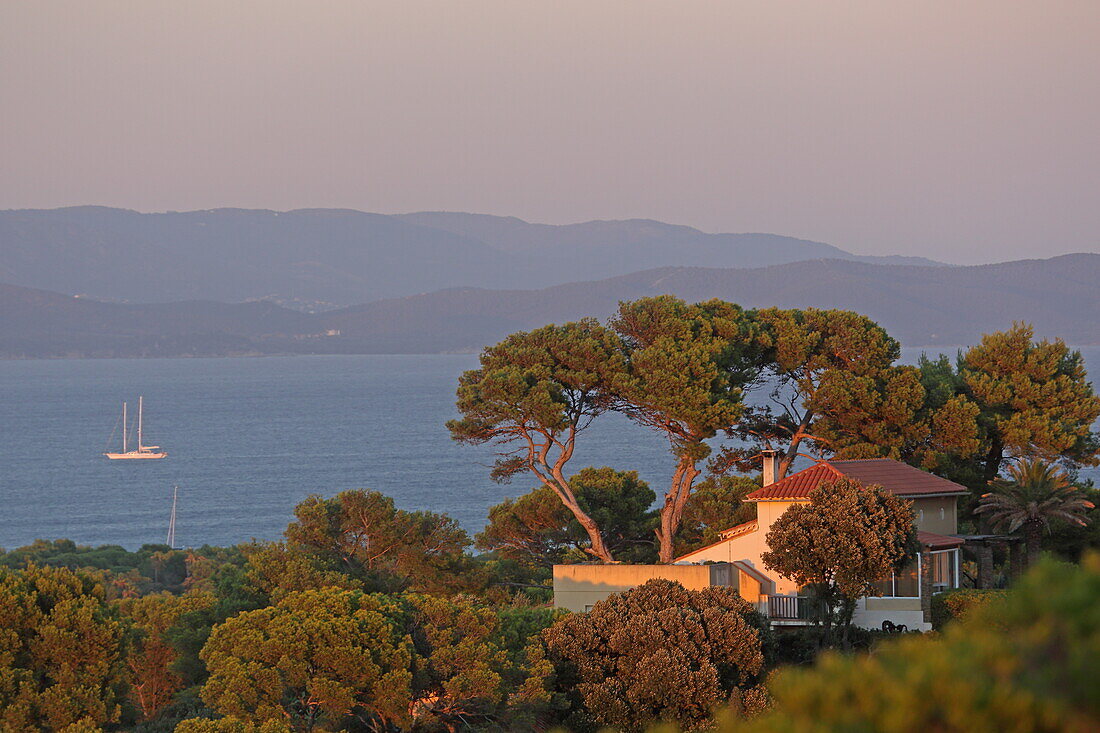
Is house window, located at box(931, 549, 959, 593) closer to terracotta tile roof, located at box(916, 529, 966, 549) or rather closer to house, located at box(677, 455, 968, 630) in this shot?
house, located at box(677, 455, 968, 630)

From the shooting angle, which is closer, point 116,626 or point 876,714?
point 876,714

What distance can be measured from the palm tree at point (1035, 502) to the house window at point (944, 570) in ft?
6.93

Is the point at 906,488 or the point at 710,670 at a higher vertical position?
the point at 906,488

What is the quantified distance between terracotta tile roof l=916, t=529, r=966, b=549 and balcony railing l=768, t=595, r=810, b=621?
273cm

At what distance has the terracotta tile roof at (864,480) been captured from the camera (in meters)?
27.5

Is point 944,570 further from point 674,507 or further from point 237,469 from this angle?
point 237,469

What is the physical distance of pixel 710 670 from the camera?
69.1ft

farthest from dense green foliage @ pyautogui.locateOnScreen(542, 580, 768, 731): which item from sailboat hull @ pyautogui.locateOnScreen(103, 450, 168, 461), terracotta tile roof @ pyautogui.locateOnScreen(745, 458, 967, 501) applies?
sailboat hull @ pyautogui.locateOnScreen(103, 450, 168, 461)

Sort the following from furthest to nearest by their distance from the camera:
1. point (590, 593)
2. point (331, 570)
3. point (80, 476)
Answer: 1. point (80, 476)
2. point (331, 570)
3. point (590, 593)

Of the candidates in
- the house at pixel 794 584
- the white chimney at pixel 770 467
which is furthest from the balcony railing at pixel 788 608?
the white chimney at pixel 770 467

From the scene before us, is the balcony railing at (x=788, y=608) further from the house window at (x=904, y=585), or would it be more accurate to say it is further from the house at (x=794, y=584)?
the house window at (x=904, y=585)

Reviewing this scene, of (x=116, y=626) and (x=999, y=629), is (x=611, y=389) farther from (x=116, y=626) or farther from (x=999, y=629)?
(x=999, y=629)

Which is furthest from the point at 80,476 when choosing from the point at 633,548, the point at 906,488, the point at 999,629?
the point at 999,629

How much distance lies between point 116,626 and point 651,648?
855 cm
